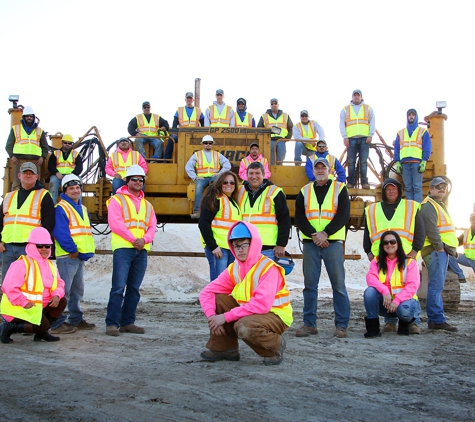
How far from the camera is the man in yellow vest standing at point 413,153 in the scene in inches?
435

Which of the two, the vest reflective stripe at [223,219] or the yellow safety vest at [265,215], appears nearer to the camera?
the yellow safety vest at [265,215]

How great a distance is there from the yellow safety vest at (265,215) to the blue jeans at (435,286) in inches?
84.9

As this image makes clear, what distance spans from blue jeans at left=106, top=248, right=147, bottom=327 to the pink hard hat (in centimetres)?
78

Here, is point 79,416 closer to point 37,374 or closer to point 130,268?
point 37,374

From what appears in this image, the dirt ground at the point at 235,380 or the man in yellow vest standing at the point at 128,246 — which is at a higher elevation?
the man in yellow vest standing at the point at 128,246

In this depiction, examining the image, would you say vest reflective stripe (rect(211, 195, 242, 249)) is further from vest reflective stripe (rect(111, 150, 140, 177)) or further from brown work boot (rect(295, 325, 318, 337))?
vest reflective stripe (rect(111, 150, 140, 177))

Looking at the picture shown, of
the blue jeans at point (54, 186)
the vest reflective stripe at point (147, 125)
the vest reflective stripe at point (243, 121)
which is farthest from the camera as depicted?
the vest reflective stripe at point (243, 121)

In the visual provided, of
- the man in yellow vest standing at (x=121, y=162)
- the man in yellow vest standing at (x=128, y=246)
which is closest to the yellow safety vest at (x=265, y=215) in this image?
the man in yellow vest standing at (x=128, y=246)

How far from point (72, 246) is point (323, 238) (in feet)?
9.91

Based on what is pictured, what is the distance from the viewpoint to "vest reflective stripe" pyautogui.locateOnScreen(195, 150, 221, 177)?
10.9 m

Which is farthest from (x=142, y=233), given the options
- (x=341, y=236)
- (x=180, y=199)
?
(x=180, y=199)

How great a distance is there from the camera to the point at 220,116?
41.8 feet

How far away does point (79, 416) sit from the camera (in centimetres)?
349

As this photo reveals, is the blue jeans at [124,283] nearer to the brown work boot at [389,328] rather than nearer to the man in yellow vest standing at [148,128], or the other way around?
the brown work boot at [389,328]
